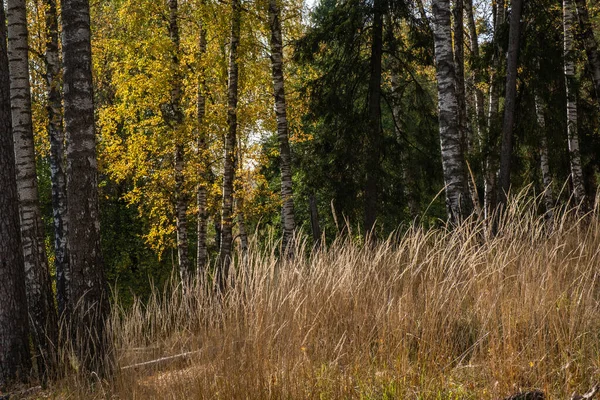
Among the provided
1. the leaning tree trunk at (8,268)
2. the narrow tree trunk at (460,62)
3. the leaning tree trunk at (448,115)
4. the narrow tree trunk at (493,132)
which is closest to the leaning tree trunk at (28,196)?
the leaning tree trunk at (8,268)

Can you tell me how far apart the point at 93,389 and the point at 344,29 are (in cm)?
973

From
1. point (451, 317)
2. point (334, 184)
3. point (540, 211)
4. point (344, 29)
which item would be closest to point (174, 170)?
point (334, 184)

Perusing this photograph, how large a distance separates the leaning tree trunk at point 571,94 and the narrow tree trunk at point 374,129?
377 centimetres

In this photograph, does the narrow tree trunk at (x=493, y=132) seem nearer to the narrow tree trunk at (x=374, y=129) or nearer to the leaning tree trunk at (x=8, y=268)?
the narrow tree trunk at (x=374, y=129)

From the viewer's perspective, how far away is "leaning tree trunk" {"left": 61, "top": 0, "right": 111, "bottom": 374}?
5434 millimetres

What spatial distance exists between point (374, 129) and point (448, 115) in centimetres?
535

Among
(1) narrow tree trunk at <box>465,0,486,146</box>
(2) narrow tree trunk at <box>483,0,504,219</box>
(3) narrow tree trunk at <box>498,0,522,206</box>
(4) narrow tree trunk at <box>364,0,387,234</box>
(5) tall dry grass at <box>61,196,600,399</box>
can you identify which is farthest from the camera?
(4) narrow tree trunk at <box>364,0,387,234</box>

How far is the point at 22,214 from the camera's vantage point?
23.6 ft

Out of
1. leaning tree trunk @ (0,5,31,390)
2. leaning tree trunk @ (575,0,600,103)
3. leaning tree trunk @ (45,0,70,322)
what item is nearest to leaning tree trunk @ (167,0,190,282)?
leaning tree trunk @ (45,0,70,322)

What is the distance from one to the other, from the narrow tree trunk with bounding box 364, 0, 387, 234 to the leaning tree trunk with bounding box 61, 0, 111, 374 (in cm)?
790

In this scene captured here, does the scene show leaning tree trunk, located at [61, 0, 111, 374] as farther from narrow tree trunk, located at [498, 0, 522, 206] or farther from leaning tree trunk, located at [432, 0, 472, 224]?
narrow tree trunk, located at [498, 0, 522, 206]

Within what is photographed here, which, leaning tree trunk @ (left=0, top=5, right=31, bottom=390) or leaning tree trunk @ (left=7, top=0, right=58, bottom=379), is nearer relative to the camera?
leaning tree trunk @ (left=0, top=5, right=31, bottom=390)

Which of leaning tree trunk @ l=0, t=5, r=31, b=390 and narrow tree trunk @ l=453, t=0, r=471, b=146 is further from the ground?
narrow tree trunk @ l=453, t=0, r=471, b=146

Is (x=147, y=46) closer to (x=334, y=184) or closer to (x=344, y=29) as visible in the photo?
(x=344, y=29)
